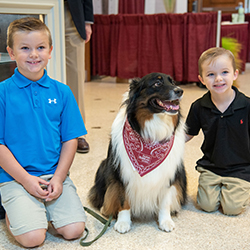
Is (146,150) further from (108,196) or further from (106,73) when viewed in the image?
(106,73)

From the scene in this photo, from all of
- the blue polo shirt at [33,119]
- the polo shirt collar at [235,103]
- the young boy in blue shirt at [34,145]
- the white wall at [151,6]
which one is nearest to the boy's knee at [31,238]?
the young boy in blue shirt at [34,145]

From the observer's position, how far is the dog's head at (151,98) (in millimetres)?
1558

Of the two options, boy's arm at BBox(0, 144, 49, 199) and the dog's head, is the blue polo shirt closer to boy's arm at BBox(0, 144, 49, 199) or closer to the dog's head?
boy's arm at BBox(0, 144, 49, 199)

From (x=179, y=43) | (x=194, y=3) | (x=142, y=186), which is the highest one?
(x=194, y=3)

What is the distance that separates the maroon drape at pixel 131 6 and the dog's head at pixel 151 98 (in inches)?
198

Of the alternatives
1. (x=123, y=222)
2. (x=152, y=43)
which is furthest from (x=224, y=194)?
(x=152, y=43)

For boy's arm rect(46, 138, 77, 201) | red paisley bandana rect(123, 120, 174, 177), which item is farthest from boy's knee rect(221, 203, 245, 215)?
boy's arm rect(46, 138, 77, 201)

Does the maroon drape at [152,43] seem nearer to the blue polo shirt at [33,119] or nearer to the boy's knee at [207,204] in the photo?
the boy's knee at [207,204]

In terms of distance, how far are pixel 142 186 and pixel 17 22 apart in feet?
3.28

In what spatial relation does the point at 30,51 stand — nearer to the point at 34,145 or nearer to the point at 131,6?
the point at 34,145

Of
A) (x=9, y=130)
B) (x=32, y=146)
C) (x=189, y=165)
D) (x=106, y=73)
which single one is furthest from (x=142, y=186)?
(x=106, y=73)

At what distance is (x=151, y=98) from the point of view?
158 cm

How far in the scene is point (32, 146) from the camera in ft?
5.20

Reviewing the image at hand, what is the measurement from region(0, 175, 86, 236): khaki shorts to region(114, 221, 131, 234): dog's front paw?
0.19 metres
